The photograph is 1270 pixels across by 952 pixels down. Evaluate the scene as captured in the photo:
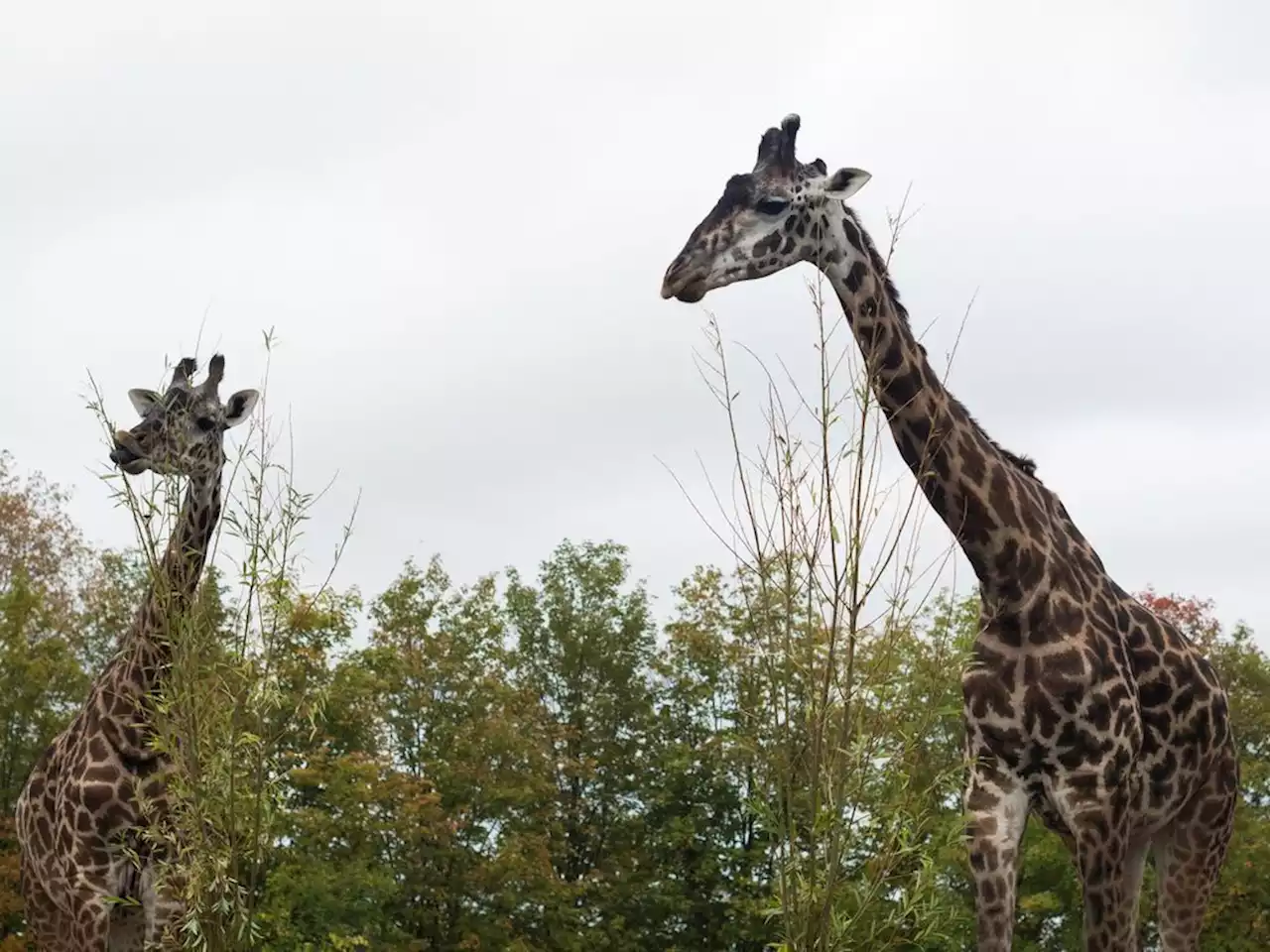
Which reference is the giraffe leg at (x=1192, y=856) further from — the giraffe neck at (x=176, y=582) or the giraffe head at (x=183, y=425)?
the giraffe head at (x=183, y=425)

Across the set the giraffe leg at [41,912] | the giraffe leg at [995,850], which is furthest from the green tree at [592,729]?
the giraffe leg at [995,850]

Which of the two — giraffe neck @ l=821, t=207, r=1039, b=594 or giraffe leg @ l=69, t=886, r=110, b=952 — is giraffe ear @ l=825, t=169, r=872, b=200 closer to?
→ giraffe neck @ l=821, t=207, r=1039, b=594

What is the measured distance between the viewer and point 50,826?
376 inches

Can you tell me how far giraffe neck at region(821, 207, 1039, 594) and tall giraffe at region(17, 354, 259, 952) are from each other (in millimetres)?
3746

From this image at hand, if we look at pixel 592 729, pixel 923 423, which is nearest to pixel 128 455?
pixel 923 423

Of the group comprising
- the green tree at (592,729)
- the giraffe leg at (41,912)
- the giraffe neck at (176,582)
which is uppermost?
the green tree at (592,729)

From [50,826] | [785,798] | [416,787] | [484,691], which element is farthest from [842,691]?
[484,691]

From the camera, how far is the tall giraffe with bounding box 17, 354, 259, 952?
8672 mm

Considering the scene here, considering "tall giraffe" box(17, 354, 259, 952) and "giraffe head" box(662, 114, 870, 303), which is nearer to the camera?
"giraffe head" box(662, 114, 870, 303)

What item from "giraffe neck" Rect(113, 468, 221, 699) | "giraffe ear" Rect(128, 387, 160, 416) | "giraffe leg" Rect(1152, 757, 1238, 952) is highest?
"giraffe ear" Rect(128, 387, 160, 416)

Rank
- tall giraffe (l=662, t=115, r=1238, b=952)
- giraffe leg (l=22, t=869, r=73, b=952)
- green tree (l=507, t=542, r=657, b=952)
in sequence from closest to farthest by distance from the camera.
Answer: tall giraffe (l=662, t=115, r=1238, b=952) < giraffe leg (l=22, t=869, r=73, b=952) < green tree (l=507, t=542, r=657, b=952)

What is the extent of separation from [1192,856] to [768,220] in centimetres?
426

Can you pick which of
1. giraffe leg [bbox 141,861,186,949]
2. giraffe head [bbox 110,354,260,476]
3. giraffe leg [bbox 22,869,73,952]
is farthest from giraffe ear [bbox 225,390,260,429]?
giraffe leg [bbox 22,869,73,952]

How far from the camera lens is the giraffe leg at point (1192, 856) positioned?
8727mm
